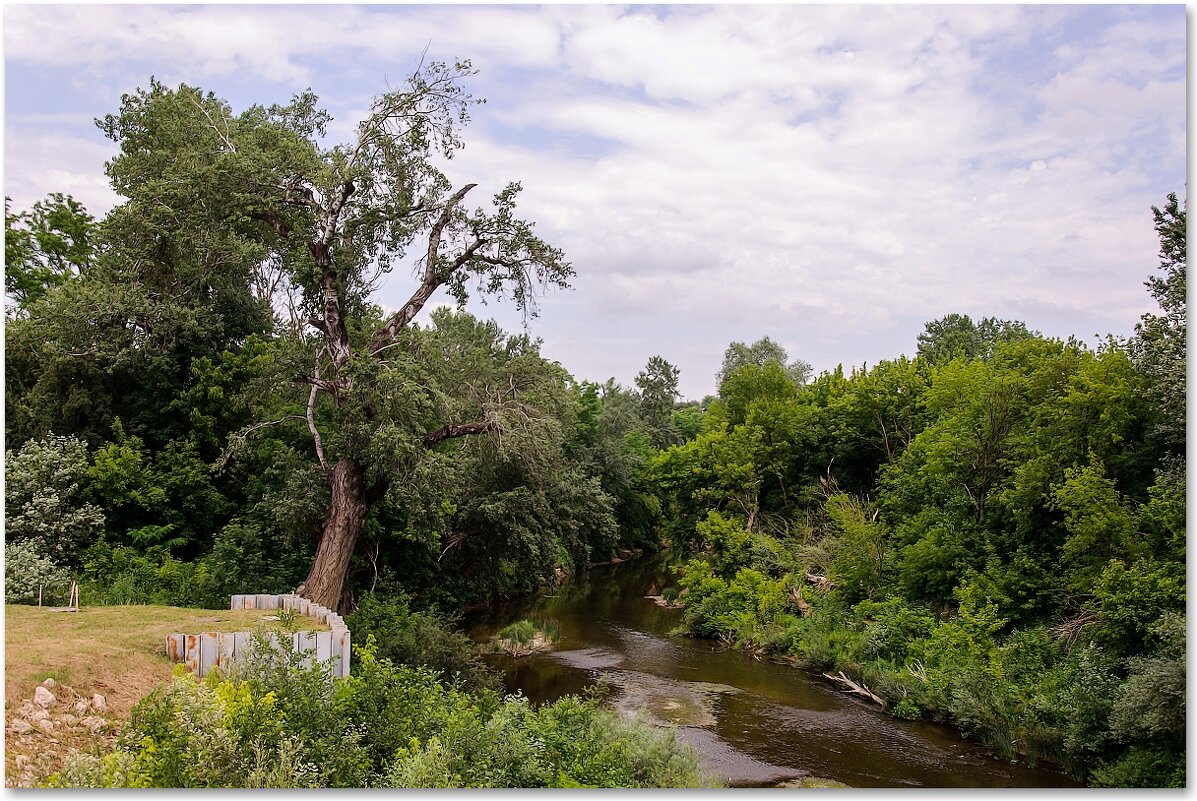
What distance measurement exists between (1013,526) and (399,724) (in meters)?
14.4

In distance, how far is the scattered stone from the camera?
740cm

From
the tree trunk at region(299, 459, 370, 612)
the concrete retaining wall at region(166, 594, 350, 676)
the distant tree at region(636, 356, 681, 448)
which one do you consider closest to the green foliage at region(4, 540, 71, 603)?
the tree trunk at region(299, 459, 370, 612)

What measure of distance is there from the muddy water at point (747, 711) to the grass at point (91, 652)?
7.19 meters

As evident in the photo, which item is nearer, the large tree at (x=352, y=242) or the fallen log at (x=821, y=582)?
the large tree at (x=352, y=242)

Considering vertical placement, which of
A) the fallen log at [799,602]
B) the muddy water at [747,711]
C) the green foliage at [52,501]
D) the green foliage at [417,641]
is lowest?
the muddy water at [747,711]

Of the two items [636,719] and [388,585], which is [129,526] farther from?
[636,719]

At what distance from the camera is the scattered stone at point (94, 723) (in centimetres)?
740

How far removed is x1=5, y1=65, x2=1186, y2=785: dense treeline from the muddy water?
820 millimetres

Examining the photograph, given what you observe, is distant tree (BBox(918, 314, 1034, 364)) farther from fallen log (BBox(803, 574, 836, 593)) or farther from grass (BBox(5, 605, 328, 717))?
grass (BBox(5, 605, 328, 717))

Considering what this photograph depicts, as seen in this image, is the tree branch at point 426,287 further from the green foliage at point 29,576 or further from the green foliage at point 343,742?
the green foliage at point 343,742

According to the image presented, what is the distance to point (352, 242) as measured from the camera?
15406 mm

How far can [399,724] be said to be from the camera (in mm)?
8055

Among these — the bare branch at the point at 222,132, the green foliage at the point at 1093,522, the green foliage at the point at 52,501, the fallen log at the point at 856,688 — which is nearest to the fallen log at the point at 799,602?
the fallen log at the point at 856,688

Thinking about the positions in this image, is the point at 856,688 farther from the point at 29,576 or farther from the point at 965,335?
the point at 965,335
